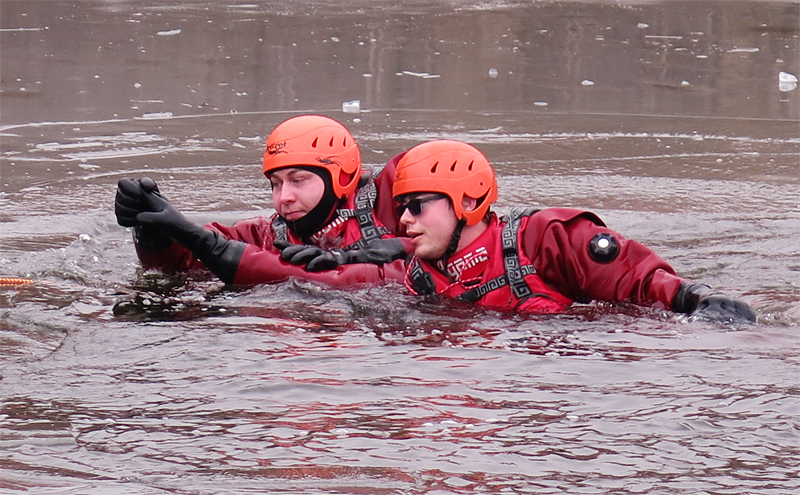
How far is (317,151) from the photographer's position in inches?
238

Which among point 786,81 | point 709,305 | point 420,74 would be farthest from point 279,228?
point 786,81

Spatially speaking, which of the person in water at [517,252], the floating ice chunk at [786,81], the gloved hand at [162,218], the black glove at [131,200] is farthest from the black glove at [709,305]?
the floating ice chunk at [786,81]

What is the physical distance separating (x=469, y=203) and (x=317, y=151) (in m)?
1.01

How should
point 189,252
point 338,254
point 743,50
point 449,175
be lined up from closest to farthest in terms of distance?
point 449,175 < point 338,254 < point 189,252 < point 743,50

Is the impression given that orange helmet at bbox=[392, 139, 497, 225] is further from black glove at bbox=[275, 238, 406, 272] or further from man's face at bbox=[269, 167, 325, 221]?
man's face at bbox=[269, 167, 325, 221]

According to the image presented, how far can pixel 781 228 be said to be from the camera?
781 cm

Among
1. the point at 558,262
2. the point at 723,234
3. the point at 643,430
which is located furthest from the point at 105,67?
the point at 643,430

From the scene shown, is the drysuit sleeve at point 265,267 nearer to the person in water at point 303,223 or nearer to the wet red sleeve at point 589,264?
A: the person in water at point 303,223

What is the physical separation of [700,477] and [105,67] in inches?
459

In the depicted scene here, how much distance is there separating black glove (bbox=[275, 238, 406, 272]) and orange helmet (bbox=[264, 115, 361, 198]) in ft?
1.15

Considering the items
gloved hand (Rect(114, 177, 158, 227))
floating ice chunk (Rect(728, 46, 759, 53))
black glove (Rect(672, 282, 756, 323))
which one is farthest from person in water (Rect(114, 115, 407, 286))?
floating ice chunk (Rect(728, 46, 759, 53))

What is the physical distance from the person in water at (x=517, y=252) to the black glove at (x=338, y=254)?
0.44m

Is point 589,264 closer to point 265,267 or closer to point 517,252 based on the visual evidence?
point 517,252

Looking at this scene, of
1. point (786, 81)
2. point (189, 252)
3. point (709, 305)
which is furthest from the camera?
point (786, 81)
